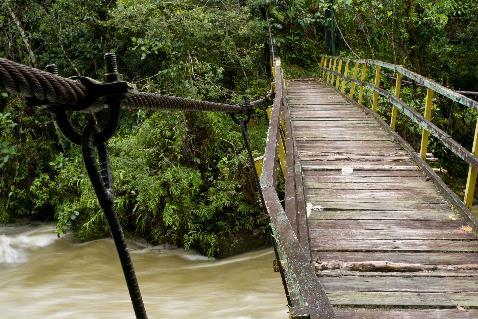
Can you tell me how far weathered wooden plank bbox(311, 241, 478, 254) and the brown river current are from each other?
308cm

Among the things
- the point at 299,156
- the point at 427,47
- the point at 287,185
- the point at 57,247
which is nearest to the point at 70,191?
the point at 57,247

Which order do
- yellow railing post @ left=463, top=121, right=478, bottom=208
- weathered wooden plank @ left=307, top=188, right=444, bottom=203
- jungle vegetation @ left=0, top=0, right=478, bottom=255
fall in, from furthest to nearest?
1. jungle vegetation @ left=0, top=0, right=478, bottom=255
2. weathered wooden plank @ left=307, top=188, right=444, bottom=203
3. yellow railing post @ left=463, top=121, right=478, bottom=208

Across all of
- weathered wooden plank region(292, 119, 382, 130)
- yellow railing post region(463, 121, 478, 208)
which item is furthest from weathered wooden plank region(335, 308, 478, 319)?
weathered wooden plank region(292, 119, 382, 130)

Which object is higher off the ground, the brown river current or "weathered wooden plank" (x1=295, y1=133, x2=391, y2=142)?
"weathered wooden plank" (x1=295, y1=133, x2=391, y2=142)

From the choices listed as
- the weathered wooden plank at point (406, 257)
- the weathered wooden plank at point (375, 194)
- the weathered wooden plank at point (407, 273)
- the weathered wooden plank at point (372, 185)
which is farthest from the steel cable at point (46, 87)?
the weathered wooden plank at point (372, 185)

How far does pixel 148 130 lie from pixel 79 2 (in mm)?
4405

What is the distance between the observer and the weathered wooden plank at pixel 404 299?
2.38m

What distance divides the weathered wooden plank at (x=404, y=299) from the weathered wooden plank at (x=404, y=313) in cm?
4

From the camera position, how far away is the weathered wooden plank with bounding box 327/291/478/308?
238 centimetres

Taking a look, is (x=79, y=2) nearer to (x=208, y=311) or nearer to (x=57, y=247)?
(x=57, y=247)

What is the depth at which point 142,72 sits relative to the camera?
1120 centimetres

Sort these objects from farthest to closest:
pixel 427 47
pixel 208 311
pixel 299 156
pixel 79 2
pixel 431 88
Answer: pixel 427 47 → pixel 79 2 → pixel 208 311 → pixel 299 156 → pixel 431 88

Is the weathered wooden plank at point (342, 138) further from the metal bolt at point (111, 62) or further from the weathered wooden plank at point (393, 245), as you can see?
the metal bolt at point (111, 62)

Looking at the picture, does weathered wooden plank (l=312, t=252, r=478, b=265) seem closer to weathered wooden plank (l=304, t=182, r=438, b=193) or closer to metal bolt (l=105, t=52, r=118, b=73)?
weathered wooden plank (l=304, t=182, r=438, b=193)
